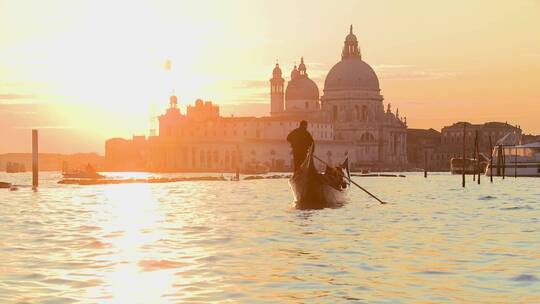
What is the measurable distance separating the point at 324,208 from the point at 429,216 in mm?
4991

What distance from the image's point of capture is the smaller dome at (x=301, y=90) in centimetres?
19425

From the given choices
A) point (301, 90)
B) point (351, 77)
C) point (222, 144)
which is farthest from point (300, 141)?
point (301, 90)

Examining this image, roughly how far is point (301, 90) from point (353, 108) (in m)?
11.2

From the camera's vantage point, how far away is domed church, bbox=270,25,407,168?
630ft

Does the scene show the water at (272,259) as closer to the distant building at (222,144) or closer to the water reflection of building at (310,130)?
the distant building at (222,144)

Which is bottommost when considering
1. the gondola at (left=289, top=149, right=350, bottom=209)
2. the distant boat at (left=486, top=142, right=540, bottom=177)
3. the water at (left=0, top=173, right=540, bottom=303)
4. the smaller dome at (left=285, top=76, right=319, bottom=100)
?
the water at (left=0, top=173, right=540, bottom=303)

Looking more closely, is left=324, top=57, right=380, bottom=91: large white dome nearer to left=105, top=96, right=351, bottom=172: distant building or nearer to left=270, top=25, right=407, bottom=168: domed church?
left=270, top=25, right=407, bottom=168: domed church

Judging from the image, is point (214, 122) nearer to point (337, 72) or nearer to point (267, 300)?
point (337, 72)

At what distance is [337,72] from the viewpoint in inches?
7623

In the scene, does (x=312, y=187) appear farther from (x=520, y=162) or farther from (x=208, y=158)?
(x=208, y=158)

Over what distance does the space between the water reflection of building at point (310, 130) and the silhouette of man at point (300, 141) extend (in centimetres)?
14009

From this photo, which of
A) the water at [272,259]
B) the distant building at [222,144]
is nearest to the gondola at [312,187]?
the water at [272,259]

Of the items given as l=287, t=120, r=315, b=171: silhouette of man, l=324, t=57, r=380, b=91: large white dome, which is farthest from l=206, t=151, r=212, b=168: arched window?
l=287, t=120, r=315, b=171: silhouette of man

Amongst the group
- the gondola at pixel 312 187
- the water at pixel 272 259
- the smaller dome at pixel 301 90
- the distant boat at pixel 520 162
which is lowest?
the water at pixel 272 259
